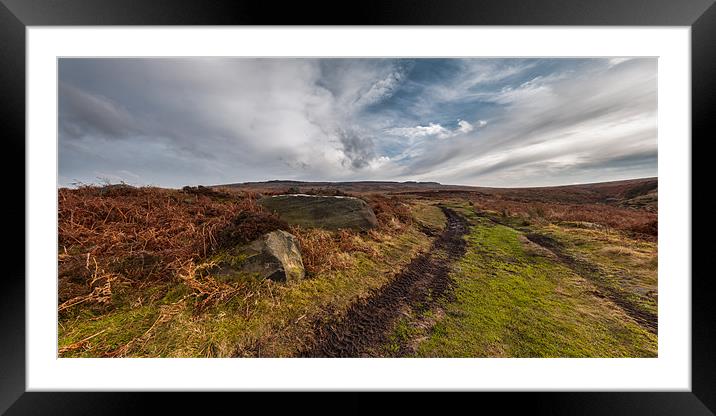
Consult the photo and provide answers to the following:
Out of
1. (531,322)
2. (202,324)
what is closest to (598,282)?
(531,322)

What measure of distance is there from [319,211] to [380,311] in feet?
10.8

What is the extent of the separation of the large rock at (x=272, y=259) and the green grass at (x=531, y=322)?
78.4 inches

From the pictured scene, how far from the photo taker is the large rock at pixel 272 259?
109 inches

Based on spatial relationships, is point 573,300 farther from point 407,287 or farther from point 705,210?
point 407,287

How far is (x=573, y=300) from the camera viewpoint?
322cm

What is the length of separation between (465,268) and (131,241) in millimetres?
6167

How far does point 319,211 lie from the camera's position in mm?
5426

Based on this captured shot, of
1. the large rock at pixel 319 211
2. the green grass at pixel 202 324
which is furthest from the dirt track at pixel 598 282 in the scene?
the large rock at pixel 319 211

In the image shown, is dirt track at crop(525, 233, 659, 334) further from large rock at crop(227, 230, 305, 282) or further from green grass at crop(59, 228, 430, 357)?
large rock at crop(227, 230, 305, 282)

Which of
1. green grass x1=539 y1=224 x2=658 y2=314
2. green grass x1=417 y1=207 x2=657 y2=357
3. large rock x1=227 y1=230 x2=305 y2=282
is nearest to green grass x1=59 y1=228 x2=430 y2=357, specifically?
large rock x1=227 y1=230 x2=305 y2=282

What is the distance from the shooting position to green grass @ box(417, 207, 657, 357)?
227 cm

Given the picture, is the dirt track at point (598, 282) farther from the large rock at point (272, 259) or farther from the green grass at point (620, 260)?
the large rock at point (272, 259)
